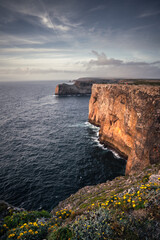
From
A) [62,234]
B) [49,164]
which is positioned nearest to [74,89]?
[49,164]

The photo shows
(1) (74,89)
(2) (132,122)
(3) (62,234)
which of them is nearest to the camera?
(3) (62,234)

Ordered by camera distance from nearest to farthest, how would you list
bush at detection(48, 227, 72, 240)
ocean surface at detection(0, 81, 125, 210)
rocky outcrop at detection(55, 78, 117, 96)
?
bush at detection(48, 227, 72, 240), ocean surface at detection(0, 81, 125, 210), rocky outcrop at detection(55, 78, 117, 96)

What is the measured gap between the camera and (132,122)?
29.9m

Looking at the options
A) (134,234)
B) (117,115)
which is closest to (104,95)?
(117,115)

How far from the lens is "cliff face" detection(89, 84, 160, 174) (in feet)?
70.2

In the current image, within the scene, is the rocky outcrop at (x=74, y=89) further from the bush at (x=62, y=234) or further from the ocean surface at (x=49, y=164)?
the bush at (x=62, y=234)

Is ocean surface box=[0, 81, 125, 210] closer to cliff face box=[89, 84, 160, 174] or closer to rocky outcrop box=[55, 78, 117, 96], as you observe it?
cliff face box=[89, 84, 160, 174]

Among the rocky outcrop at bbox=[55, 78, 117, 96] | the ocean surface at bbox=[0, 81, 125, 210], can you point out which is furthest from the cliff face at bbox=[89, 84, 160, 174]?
the rocky outcrop at bbox=[55, 78, 117, 96]

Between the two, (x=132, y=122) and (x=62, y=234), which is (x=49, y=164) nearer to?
(x=132, y=122)

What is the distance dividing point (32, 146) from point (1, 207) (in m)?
29.0

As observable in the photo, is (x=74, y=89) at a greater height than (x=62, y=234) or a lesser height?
greater

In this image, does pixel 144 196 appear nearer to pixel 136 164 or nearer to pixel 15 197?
pixel 136 164

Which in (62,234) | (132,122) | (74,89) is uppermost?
(74,89)

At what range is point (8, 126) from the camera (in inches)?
2183
